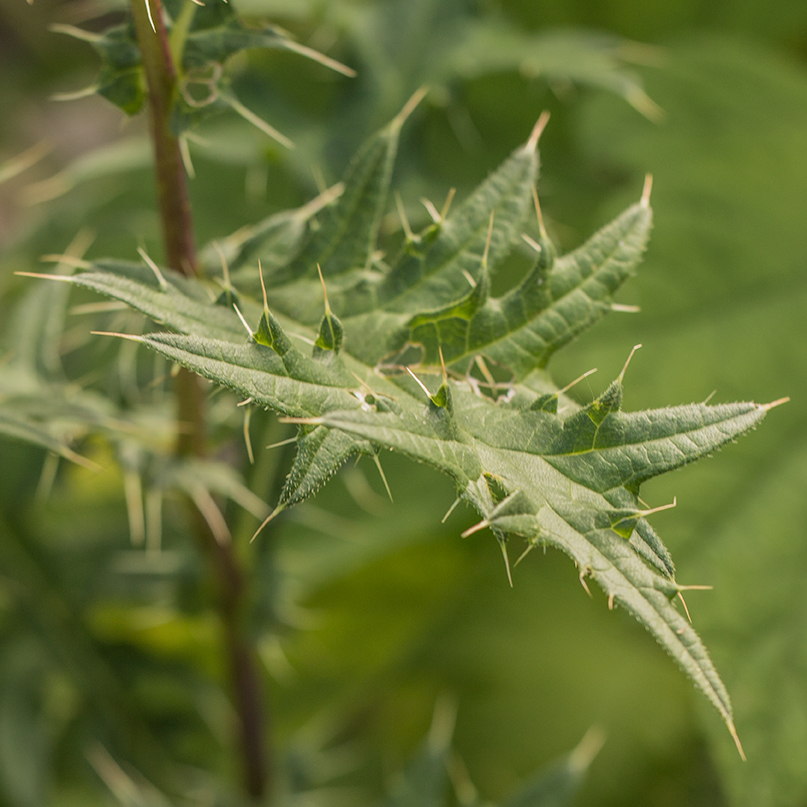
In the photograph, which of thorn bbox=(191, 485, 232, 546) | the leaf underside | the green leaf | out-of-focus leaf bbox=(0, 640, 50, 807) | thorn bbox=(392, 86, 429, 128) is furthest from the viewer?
out-of-focus leaf bbox=(0, 640, 50, 807)

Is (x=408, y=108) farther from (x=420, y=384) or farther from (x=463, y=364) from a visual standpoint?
(x=420, y=384)

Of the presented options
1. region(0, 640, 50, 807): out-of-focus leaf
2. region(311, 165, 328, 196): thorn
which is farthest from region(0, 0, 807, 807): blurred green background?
region(311, 165, 328, 196): thorn

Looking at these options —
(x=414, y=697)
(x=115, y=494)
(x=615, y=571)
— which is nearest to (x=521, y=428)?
(x=615, y=571)

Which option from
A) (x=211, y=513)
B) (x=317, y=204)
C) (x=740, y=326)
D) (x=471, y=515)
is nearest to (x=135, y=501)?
(x=211, y=513)

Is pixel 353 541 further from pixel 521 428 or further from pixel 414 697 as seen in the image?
pixel 521 428

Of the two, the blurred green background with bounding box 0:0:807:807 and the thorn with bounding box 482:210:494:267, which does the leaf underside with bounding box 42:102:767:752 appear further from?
the blurred green background with bounding box 0:0:807:807

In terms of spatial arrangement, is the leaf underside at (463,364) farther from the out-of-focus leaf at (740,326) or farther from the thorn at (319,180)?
the out-of-focus leaf at (740,326)
